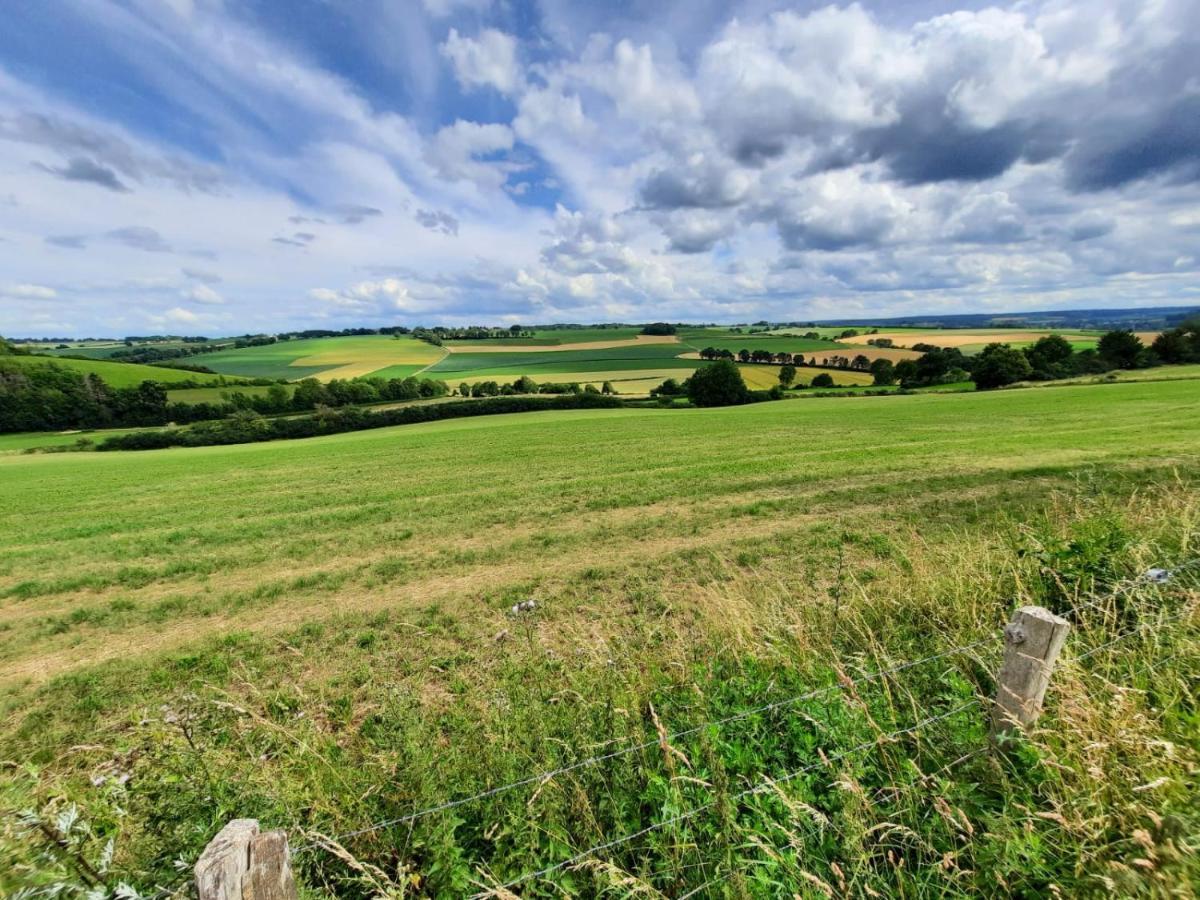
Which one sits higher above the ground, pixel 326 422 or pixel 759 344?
pixel 759 344

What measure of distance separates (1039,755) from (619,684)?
2.88 m

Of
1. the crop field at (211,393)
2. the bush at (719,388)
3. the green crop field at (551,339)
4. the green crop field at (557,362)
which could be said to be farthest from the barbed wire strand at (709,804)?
the green crop field at (551,339)

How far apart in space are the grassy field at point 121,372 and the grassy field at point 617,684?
87.8 m

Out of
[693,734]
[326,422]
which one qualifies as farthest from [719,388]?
[693,734]

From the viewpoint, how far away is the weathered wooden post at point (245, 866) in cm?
164

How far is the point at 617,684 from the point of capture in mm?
4539

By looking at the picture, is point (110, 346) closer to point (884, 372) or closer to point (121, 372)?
point (121, 372)

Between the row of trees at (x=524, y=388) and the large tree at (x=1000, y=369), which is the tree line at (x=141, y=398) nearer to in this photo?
the row of trees at (x=524, y=388)

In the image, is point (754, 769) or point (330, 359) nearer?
point (754, 769)

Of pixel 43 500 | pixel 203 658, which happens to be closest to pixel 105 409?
pixel 43 500

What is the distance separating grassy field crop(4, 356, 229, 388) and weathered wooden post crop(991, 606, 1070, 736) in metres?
107

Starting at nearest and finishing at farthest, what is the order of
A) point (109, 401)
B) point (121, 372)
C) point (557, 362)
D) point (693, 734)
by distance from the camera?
point (693, 734) < point (109, 401) < point (121, 372) < point (557, 362)

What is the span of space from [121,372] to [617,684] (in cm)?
11921

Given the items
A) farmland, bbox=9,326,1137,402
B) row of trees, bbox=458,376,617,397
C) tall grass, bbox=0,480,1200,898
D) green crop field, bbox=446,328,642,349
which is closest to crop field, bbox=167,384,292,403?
farmland, bbox=9,326,1137,402
